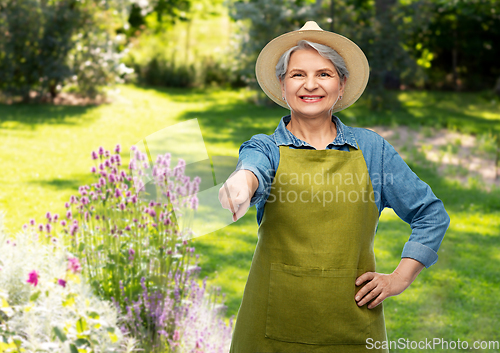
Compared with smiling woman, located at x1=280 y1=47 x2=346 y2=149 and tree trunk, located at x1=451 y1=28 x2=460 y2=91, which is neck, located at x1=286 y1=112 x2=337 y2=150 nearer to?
smiling woman, located at x1=280 y1=47 x2=346 y2=149

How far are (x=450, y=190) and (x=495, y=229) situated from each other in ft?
4.35

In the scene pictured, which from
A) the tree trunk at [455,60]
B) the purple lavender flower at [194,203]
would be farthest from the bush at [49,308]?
the tree trunk at [455,60]

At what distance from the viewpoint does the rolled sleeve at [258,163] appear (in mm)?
1552

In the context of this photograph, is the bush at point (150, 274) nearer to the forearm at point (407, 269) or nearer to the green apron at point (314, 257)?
the green apron at point (314, 257)

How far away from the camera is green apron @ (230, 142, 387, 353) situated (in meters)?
1.69

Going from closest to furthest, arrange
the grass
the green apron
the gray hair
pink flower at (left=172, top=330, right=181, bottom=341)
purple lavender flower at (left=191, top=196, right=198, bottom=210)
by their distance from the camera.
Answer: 1. the green apron
2. the gray hair
3. purple lavender flower at (left=191, top=196, right=198, bottom=210)
4. pink flower at (left=172, top=330, right=181, bottom=341)
5. the grass

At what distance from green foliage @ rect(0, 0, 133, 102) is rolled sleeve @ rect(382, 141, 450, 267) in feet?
41.1

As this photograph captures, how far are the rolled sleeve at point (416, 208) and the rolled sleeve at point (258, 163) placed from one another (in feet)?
1.48

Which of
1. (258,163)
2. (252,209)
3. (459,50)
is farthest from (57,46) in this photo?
(459,50)

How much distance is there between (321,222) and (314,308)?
0.31 metres

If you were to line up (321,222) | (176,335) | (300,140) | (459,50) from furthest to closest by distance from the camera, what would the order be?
(459,50)
(176,335)
(300,140)
(321,222)

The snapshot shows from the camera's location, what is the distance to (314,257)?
1697 millimetres

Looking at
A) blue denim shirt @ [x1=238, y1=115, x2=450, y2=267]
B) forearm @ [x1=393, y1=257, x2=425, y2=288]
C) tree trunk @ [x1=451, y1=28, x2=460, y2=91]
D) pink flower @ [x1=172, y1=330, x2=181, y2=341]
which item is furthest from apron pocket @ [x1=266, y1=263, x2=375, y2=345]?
tree trunk @ [x1=451, y1=28, x2=460, y2=91]

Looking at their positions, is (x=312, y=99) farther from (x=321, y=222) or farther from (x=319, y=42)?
(x=321, y=222)
